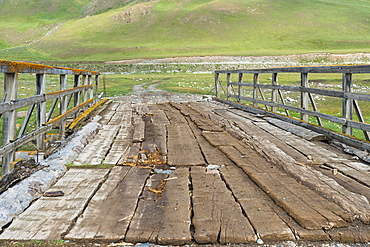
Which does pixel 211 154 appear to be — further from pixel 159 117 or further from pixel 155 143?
pixel 159 117

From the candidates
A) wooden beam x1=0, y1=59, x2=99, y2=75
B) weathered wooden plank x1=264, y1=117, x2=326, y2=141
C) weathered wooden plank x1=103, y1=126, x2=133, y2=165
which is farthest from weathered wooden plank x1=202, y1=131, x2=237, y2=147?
wooden beam x1=0, y1=59, x2=99, y2=75

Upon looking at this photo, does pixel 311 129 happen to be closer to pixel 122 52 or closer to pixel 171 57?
pixel 171 57

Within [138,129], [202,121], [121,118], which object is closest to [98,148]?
[138,129]

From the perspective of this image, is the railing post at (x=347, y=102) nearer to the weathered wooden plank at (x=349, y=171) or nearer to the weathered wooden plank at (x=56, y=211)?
the weathered wooden plank at (x=349, y=171)

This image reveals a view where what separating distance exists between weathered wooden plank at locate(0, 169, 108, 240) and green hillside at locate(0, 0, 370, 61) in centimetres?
6264

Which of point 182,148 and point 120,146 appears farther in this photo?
point 120,146

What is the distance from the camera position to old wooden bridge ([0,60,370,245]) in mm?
3215

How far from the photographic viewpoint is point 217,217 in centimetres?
348

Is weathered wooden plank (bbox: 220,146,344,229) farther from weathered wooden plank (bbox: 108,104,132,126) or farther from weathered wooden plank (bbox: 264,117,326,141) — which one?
weathered wooden plank (bbox: 108,104,132,126)

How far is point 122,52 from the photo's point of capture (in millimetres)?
74750

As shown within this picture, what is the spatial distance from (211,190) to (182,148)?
2166 millimetres

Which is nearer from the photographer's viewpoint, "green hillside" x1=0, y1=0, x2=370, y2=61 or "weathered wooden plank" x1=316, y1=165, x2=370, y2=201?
"weathered wooden plank" x1=316, y1=165, x2=370, y2=201

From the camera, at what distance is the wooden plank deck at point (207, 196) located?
320cm

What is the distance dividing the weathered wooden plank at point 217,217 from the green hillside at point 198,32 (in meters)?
63.0
